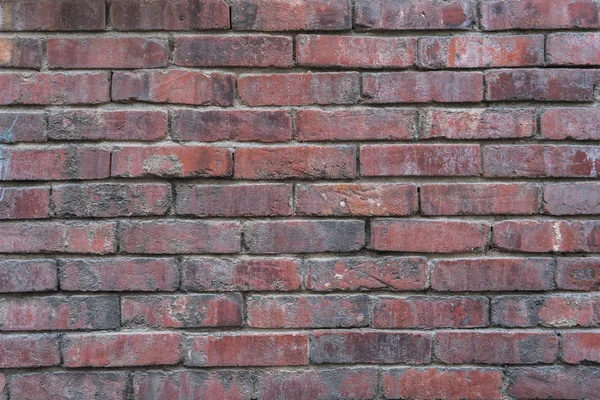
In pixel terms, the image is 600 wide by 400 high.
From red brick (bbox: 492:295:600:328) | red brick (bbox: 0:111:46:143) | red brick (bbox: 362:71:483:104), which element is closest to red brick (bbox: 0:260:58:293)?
red brick (bbox: 0:111:46:143)

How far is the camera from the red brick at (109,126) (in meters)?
1.53

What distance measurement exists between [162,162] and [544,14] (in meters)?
1.19

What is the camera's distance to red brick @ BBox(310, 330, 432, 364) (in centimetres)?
153

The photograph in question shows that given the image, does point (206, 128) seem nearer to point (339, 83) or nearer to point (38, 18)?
point (339, 83)

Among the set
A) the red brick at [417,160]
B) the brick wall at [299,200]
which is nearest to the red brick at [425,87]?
the brick wall at [299,200]

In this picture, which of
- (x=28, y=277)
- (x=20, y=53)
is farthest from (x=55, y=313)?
(x=20, y=53)

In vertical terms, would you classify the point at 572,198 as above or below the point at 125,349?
above

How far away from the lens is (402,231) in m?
1.54

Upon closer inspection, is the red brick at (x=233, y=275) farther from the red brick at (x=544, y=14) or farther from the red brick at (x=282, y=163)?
the red brick at (x=544, y=14)

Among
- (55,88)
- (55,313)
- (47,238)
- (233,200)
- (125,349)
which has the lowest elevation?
(125,349)

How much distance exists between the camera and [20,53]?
5.05ft

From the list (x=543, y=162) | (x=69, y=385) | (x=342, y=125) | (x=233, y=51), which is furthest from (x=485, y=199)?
(x=69, y=385)

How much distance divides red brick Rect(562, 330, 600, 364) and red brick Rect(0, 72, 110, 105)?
4.92 feet

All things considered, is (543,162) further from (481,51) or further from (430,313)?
(430,313)
